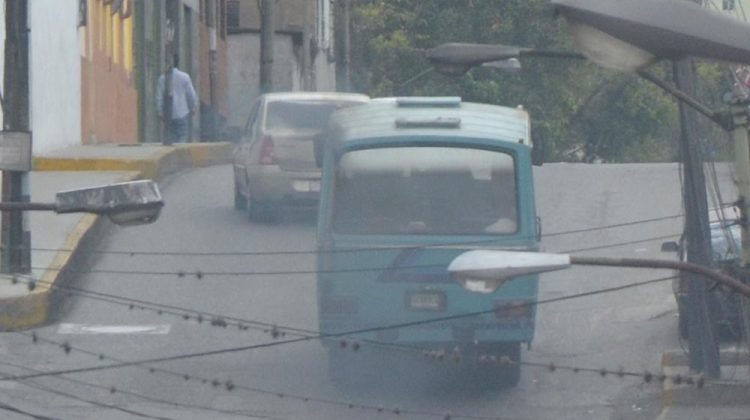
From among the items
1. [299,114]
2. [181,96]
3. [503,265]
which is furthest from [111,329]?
[181,96]

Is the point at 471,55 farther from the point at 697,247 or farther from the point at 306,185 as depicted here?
the point at 306,185

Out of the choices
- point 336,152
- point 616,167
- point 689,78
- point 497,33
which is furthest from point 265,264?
point 497,33

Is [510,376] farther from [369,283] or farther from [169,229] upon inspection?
[169,229]

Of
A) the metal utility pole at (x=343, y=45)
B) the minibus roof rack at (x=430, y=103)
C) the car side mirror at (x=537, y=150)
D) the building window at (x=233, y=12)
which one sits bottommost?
the car side mirror at (x=537, y=150)

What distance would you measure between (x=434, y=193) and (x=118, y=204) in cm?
719

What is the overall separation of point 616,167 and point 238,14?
27296mm

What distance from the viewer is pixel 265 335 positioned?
595 inches

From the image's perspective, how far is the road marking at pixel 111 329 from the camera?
14859 millimetres

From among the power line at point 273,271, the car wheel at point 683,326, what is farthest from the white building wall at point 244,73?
the car wheel at point 683,326

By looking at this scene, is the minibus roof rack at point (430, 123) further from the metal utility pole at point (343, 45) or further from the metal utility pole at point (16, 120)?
the metal utility pole at point (343, 45)

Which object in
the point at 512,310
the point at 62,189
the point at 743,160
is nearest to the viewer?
the point at 743,160

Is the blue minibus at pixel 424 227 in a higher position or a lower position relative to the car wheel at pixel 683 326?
higher

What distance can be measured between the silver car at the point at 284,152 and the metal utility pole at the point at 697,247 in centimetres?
727

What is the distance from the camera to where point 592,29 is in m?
6.29
